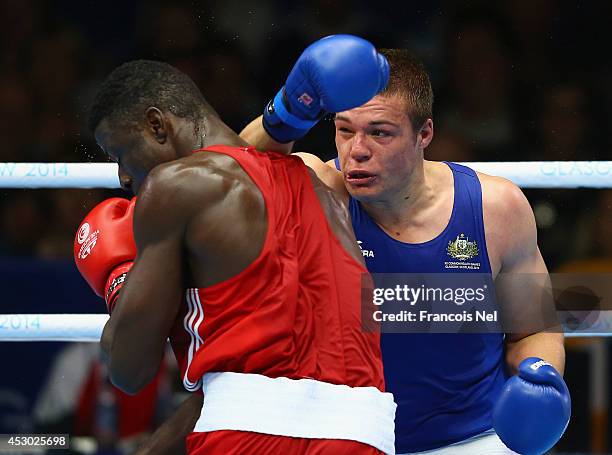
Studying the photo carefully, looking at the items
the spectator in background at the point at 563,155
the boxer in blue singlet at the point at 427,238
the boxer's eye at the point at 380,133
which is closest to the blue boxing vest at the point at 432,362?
the boxer in blue singlet at the point at 427,238

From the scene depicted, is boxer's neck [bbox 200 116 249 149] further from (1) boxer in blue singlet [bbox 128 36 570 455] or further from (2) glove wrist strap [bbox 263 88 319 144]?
(1) boxer in blue singlet [bbox 128 36 570 455]

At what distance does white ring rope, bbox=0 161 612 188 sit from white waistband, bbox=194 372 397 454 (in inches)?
37.1

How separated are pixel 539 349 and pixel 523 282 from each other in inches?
6.9

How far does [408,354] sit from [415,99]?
642 millimetres

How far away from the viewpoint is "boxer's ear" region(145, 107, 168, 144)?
2021mm

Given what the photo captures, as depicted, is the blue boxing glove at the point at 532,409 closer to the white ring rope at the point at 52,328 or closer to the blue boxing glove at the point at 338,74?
the blue boxing glove at the point at 338,74

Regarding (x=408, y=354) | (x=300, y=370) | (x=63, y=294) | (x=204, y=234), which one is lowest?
(x=63, y=294)

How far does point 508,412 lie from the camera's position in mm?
2152

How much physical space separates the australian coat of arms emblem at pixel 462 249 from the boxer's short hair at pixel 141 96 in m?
0.79

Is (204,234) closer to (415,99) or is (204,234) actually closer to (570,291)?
(415,99)

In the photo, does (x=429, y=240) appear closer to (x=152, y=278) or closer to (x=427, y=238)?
(x=427, y=238)

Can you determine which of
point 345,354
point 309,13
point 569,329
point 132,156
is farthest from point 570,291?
point 309,13

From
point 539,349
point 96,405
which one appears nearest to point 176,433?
point 539,349

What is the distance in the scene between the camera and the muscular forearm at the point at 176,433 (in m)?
1.99
